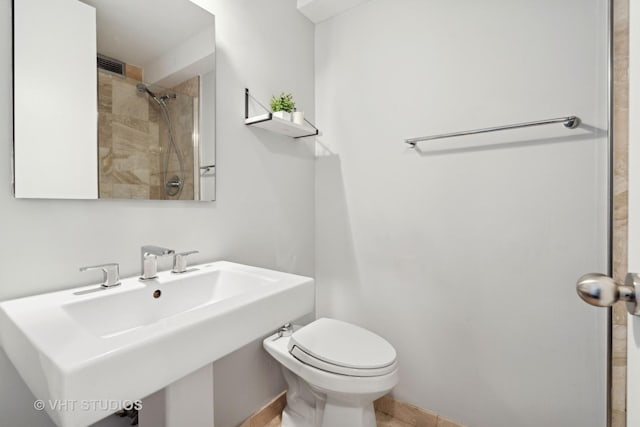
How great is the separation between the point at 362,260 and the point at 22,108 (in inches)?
59.2

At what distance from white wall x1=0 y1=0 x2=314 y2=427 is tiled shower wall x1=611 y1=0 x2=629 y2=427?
4.43 feet

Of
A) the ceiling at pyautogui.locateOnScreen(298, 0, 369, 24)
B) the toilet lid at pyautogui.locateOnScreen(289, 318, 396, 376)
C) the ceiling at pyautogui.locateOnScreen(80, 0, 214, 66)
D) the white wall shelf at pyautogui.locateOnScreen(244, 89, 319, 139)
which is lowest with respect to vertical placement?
the toilet lid at pyautogui.locateOnScreen(289, 318, 396, 376)

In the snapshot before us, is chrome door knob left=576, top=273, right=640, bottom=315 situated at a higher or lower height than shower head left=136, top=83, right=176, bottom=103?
lower

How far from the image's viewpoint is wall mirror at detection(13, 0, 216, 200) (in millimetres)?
828

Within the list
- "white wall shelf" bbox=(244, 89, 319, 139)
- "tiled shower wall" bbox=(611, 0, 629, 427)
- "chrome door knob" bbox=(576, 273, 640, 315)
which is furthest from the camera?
"white wall shelf" bbox=(244, 89, 319, 139)

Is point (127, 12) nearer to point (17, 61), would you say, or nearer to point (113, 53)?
point (113, 53)

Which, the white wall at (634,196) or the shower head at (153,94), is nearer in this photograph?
the white wall at (634,196)

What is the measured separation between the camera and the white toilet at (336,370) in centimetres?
113

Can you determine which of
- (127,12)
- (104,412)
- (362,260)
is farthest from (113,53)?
(362,260)

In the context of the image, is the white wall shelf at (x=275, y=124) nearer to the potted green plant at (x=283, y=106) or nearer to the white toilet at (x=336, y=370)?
the potted green plant at (x=283, y=106)

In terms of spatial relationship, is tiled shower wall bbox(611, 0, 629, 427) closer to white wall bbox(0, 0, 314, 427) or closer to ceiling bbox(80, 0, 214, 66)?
white wall bbox(0, 0, 314, 427)

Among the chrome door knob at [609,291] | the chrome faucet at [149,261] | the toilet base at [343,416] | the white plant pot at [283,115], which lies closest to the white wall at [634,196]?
the chrome door knob at [609,291]

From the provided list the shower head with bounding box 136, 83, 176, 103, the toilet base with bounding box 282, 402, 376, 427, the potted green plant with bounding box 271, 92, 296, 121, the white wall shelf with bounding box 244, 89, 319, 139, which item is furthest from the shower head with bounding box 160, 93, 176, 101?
the toilet base with bounding box 282, 402, 376, 427

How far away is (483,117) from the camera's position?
52.9 inches
